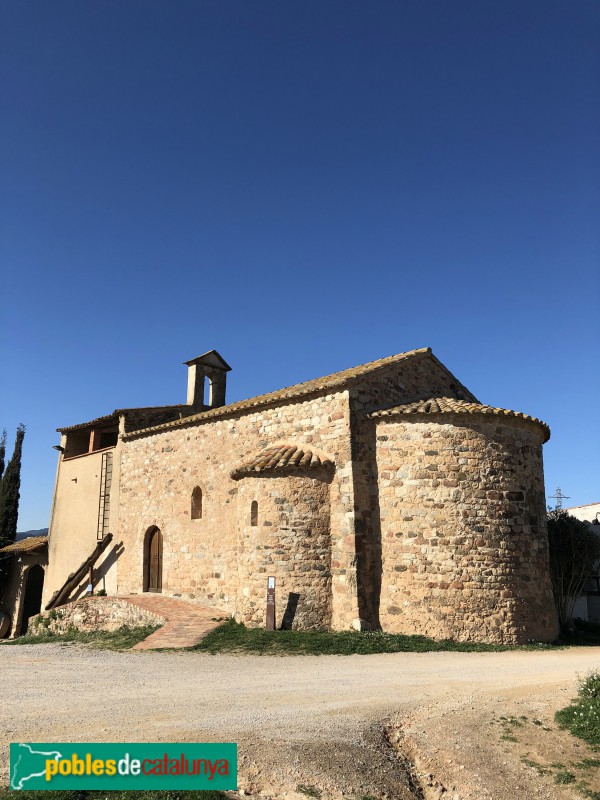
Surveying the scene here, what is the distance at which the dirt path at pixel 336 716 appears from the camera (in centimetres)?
632

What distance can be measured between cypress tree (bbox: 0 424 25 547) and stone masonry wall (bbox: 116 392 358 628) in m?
11.3

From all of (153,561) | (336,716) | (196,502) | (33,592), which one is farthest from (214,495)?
(33,592)

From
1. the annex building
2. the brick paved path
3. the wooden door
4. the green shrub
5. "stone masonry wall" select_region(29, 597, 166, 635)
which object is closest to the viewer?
the green shrub

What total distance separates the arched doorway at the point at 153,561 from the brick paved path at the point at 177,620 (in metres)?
0.74

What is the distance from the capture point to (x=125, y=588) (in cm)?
2166

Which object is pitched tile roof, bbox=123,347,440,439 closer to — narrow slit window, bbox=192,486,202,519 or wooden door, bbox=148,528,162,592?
narrow slit window, bbox=192,486,202,519

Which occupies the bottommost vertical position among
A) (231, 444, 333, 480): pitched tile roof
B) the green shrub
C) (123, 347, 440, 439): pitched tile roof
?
the green shrub

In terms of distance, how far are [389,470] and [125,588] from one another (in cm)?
1159

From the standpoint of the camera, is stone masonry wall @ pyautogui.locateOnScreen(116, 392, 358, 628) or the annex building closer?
the annex building

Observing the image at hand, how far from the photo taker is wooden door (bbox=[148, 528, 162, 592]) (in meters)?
20.9

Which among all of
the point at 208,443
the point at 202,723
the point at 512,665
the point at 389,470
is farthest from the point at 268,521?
the point at 202,723

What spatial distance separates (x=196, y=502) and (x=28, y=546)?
10.8 m

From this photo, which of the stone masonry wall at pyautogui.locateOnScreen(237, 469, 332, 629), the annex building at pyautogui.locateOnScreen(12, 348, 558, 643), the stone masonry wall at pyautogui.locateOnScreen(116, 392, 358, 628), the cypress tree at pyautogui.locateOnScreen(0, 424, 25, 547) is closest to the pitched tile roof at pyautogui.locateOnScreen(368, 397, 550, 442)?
the annex building at pyautogui.locateOnScreen(12, 348, 558, 643)

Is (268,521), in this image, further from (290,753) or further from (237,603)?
(290,753)
